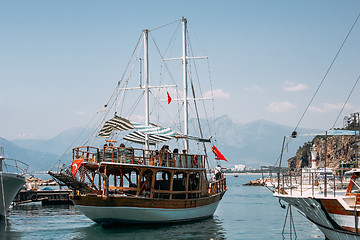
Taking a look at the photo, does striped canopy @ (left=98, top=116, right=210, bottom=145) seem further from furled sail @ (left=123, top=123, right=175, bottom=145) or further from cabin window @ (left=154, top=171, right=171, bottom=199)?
cabin window @ (left=154, top=171, right=171, bottom=199)

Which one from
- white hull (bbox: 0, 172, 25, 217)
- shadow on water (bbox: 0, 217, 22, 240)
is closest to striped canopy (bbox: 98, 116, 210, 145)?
white hull (bbox: 0, 172, 25, 217)

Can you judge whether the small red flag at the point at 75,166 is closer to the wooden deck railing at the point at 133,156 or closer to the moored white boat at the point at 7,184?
Answer: the wooden deck railing at the point at 133,156

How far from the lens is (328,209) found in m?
19.4

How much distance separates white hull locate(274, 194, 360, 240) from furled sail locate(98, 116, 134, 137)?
468 inches

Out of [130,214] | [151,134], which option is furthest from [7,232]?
[151,134]

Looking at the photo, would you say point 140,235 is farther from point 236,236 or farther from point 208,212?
point 208,212

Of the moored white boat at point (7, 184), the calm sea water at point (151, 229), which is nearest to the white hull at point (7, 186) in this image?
the moored white boat at point (7, 184)

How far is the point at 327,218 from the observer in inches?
779

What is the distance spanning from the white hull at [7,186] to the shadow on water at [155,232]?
684 centimetres

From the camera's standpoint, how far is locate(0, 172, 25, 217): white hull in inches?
1226

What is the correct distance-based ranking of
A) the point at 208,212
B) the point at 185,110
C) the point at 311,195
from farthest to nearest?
1. the point at 185,110
2. the point at 208,212
3. the point at 311,195

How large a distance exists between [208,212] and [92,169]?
9.79 meters

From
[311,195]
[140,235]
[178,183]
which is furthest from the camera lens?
[178,183]

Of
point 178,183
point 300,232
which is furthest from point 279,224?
point 178,183
